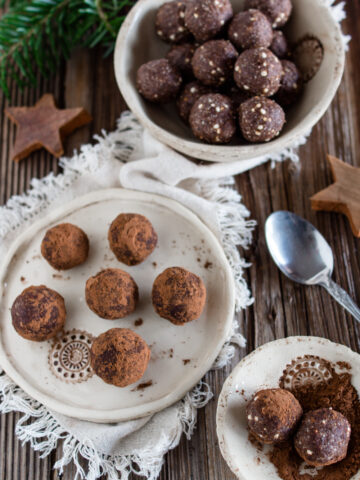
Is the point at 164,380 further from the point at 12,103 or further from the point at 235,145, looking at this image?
the point at 12,103

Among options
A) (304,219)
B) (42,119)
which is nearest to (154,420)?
(304,219)

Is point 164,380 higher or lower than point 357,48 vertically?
lower

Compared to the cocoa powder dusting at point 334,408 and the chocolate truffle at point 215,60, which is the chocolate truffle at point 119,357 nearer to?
the cocoa powder dusting at point 334,408

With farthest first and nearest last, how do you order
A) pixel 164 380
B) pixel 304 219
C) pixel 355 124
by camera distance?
pixel 355 124
pixel 304 219
pixel 164 380

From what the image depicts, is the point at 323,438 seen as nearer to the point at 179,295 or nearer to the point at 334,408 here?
the point at 334,408

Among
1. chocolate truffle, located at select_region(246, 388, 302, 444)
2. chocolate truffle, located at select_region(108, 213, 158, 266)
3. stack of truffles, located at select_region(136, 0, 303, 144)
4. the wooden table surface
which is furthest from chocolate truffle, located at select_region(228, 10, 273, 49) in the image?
chocolate truffle, located at select_region(246, 388, 302, 444)

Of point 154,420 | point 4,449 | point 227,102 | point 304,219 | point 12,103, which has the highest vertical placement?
point 227,102

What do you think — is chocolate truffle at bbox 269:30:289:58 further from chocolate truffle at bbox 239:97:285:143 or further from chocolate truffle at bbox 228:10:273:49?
chocolate truffle at bbox 239:97:285:143
